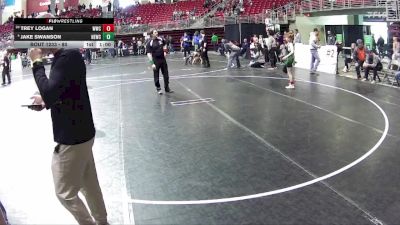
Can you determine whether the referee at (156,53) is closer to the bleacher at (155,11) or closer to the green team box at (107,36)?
the green team box at (107,36)

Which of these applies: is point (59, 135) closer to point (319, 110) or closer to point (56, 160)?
point (56, 160)

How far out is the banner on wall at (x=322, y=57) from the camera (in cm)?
1784

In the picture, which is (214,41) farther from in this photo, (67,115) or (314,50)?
(67,115)

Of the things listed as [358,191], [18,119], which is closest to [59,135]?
[358,191]

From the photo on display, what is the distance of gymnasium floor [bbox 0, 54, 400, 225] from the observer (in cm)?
483

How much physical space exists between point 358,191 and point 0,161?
208 inches

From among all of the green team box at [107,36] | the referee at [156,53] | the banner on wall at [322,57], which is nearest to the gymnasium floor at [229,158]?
the referee at [156,53]

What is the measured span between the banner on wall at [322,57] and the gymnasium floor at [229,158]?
5.00 m

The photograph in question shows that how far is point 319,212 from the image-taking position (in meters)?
4.68

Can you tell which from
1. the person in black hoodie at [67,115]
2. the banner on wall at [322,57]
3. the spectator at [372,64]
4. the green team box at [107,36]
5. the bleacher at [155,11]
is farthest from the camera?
the bleacher at [155,11]

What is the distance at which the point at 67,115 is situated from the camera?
12.4ft

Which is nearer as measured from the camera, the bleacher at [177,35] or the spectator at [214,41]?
the spectator at [214,41]

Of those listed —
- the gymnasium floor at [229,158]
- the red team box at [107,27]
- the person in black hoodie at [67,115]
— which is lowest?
the gymnasium floor at [229,158]
